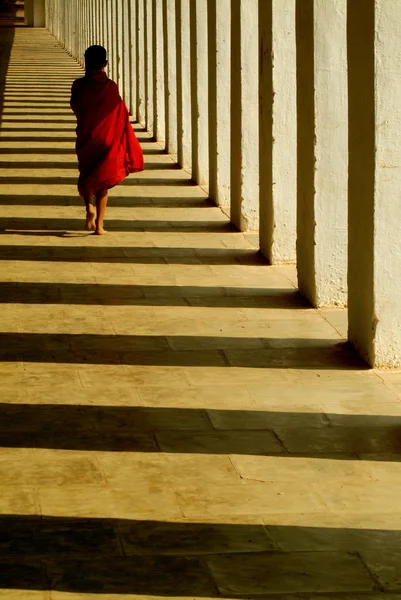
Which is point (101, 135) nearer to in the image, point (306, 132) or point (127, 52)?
point (306, 132)

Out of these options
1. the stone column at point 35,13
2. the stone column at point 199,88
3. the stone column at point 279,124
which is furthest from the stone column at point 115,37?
the stone column at point 35,13

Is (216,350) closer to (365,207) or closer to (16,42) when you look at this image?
(365,207)

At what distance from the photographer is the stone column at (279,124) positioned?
31.4ft

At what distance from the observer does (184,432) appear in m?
5.85

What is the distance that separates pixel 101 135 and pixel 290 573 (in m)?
6.84

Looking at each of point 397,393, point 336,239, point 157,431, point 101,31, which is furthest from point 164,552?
point 101,31

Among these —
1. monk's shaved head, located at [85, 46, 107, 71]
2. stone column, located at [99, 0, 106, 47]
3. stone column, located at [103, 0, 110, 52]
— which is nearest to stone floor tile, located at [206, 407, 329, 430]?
monk's shaved head, located at [85, 46, 107, 71]

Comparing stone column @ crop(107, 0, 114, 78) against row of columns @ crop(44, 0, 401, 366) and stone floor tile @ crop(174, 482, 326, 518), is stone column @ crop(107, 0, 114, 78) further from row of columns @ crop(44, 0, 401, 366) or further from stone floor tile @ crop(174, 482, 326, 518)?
stone floor tile @ crop(174, 482, 326, 518)

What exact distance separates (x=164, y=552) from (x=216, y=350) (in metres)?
2.92

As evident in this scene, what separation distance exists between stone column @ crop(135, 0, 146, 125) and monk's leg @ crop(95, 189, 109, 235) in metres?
8.33

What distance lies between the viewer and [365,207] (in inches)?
274

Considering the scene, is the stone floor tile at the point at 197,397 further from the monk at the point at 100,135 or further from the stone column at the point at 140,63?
the stone column at the point at 140,63

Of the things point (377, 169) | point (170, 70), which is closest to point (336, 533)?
point (377, 169)

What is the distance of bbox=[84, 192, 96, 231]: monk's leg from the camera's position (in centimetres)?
1099
